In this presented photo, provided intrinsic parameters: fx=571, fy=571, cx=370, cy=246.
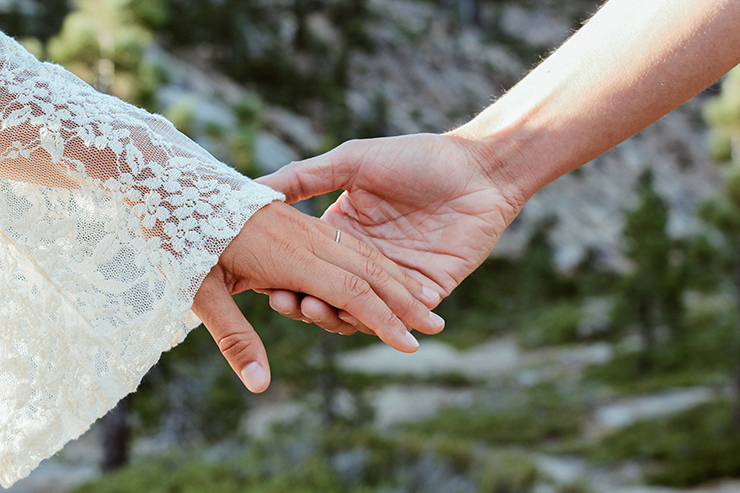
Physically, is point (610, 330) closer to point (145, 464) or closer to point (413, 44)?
point (145, 464)

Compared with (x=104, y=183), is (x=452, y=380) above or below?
below

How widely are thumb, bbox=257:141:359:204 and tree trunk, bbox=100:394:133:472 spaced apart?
6772 millimetres

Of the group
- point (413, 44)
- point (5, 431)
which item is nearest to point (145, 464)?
point (5, 431)

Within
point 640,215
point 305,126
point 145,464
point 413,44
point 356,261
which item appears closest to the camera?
point 356,261

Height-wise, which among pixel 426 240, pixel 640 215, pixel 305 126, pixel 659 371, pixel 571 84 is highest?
pixel 571 84

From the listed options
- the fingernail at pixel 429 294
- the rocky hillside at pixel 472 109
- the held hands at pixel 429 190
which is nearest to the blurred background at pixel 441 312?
the rocky hillside at pixel 472 109

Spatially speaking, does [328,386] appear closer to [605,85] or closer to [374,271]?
[374,271]

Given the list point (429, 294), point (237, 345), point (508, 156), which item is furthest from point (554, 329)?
point (237, 345)

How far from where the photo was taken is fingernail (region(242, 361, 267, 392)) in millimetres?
1483

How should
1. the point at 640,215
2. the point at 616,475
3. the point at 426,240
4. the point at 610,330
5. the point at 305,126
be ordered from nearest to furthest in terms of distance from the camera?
the point at 426,240, the point at 616,475, the point at 640,215, the point at 610,330, the point at 305,126

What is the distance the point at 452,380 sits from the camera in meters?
15.8

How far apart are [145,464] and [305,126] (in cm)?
1454

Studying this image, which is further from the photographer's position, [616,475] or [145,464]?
[616,475]

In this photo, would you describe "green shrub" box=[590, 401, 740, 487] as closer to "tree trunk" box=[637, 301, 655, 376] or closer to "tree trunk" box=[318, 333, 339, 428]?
"tree trunk" box=[637, 301, 655, 376]
